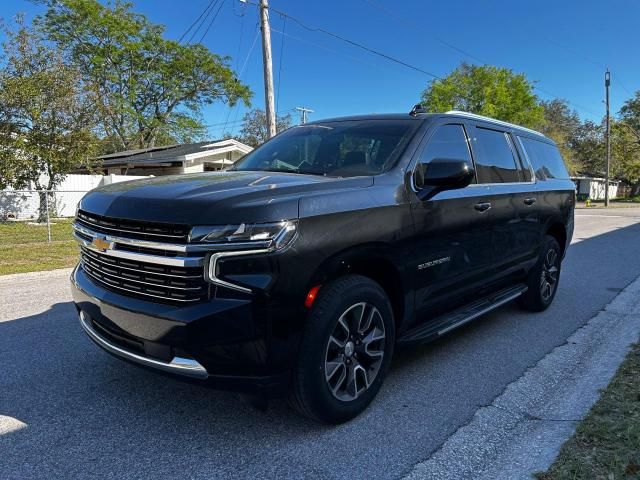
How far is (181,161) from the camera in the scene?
2452cm

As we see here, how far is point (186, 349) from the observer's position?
2.60m

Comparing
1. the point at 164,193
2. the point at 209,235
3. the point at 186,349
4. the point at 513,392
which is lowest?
the point at 513,392

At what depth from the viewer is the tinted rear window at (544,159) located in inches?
215

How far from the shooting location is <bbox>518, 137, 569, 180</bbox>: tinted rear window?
5.46 m

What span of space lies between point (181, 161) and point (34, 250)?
47.2 feet

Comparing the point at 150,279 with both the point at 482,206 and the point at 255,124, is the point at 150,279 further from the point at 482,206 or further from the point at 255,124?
the point at 255,124

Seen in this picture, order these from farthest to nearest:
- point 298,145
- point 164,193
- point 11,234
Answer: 1. point 11,234
2. point 298,145
3. point 164,193

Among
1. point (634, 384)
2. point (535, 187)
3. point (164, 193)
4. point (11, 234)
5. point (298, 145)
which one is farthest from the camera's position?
point (11, 234)

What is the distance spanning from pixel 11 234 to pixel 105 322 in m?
13.0

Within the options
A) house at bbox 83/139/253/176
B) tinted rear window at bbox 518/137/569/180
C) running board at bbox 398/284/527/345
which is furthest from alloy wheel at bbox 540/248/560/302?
house at bbox 83/139/253/176

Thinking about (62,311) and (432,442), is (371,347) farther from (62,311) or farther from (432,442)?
(62,311)

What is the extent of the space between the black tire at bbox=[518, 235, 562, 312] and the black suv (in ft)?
4.57

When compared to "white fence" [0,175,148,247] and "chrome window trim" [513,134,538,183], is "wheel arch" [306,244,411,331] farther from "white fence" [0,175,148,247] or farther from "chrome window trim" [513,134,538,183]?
"white fence" [0,175,148,247]

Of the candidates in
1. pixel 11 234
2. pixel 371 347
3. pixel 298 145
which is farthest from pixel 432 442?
pixel 11 234
